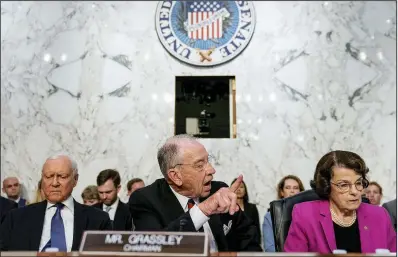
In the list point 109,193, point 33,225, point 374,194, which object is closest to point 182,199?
point 33,225

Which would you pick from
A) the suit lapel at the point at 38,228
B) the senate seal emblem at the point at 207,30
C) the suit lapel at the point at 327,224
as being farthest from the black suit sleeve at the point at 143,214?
the senate seal emblem at the point at 207,30

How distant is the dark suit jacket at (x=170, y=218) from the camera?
2043 mm

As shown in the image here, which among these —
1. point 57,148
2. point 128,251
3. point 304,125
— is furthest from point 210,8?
point 128,251

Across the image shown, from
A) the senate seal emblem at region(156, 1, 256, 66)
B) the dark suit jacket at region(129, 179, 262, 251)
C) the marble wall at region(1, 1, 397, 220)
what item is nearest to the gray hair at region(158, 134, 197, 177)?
the dark suit jacket at region(129, 179, 262, 251)

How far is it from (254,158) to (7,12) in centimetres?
380

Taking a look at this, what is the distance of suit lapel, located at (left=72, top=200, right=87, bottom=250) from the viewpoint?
2.28 meters

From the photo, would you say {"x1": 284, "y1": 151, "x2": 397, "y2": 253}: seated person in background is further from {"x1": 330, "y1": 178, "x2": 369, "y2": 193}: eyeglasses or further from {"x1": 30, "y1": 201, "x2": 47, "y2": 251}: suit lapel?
{"x1": 30, "y1": 201, "x2": 47, "y2": 251}: suit lapel

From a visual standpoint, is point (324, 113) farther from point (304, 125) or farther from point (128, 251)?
point (128, 251)

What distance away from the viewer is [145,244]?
1.20 metres

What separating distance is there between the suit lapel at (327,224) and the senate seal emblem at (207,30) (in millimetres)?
3904

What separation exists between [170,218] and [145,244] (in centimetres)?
88

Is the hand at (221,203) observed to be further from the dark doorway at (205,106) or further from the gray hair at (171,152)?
the dark doorway at (205,106)

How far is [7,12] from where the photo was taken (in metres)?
6.22

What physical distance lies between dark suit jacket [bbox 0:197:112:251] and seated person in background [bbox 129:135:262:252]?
0.31 m
